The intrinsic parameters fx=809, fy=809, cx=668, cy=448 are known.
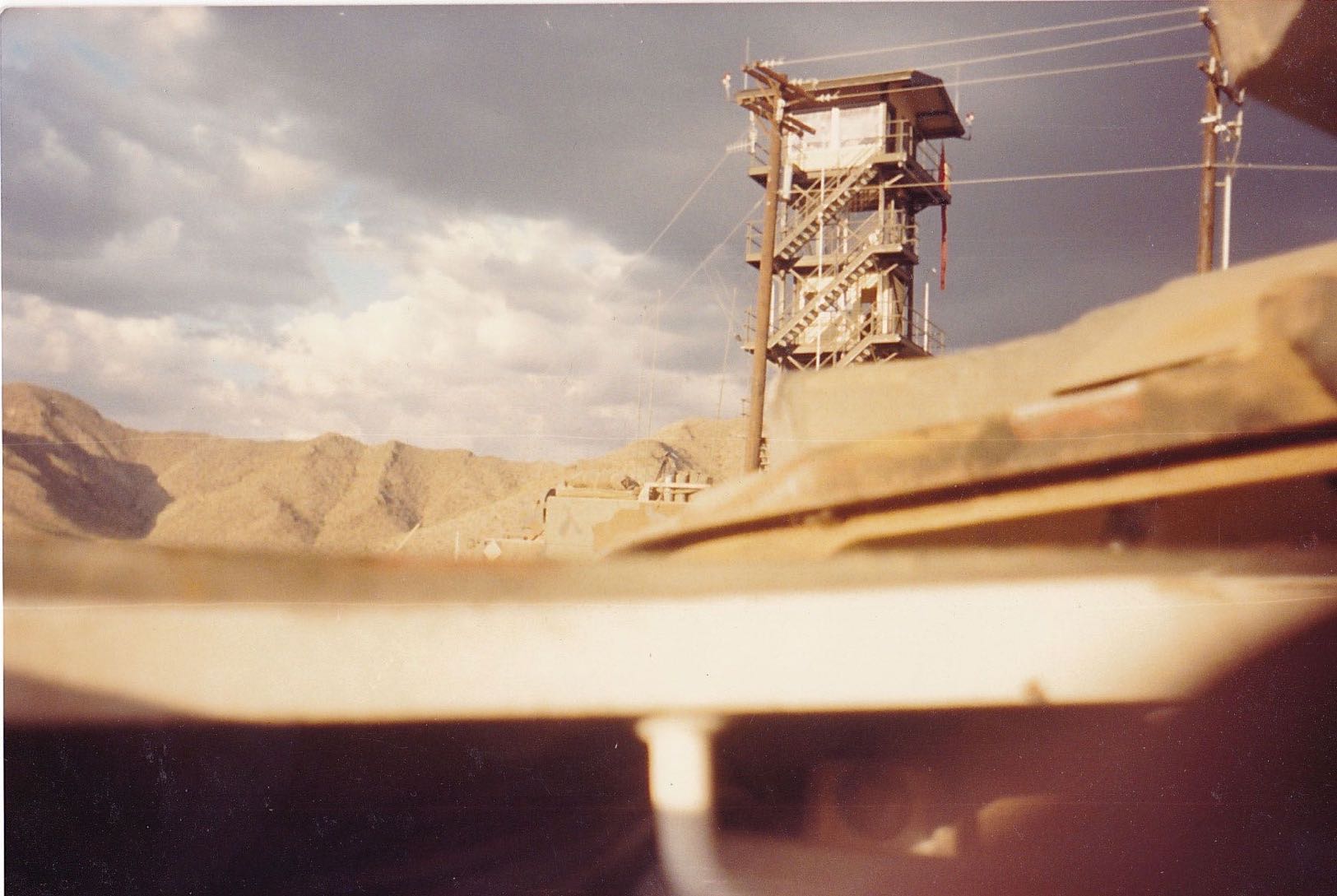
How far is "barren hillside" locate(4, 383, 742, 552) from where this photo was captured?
2.69 meters

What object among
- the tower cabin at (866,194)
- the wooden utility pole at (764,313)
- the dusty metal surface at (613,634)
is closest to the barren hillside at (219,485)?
the dusty metal surface at (613,634)

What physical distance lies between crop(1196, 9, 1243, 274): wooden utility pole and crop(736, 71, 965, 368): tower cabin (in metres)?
1.01

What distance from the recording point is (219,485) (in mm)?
3180

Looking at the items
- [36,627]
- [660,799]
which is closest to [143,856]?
[36,627]

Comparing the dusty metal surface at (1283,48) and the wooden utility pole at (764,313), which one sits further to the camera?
the wooden utility pole at (764,313)

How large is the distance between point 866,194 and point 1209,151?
229 cm

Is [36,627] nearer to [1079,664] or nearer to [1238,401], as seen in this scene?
[1079,664]

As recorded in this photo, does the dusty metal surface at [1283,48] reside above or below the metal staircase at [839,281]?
below

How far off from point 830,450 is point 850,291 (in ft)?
19.3

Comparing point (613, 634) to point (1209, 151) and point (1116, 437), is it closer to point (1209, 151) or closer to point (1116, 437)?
point (1116, 437)

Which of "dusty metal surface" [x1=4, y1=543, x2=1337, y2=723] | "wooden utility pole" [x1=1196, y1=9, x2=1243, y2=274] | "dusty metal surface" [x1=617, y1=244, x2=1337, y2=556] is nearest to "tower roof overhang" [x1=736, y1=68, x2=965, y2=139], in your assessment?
"wooden utility pole" [x1=1196, y1=9, x2=1243, y2=274]

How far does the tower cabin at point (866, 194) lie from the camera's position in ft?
13.4

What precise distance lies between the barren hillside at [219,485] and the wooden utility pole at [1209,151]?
345 cm

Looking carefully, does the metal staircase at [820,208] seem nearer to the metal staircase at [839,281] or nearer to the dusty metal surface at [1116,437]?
the metal staircase at [839,281]
